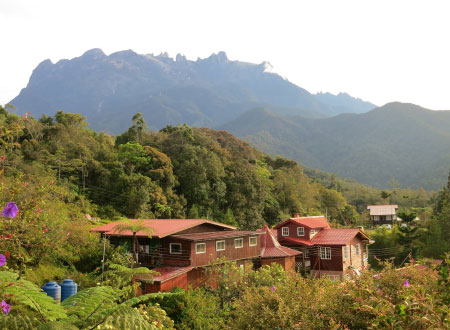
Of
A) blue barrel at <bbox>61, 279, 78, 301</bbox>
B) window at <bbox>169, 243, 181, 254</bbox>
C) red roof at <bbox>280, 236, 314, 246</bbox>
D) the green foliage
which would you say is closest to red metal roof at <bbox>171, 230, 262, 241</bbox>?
window at <bbox>169, 243, 181, 254</bbox>

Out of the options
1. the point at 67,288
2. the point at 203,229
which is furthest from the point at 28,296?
the point at 203,229

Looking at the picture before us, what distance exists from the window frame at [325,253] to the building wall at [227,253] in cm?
718

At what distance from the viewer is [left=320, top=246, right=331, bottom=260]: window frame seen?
32.0 metres

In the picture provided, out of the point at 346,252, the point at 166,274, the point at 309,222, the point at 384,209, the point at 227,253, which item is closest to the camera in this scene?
the point at 166,274

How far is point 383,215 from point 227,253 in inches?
1968

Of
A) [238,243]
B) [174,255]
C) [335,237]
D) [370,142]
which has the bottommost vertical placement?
[335,237]

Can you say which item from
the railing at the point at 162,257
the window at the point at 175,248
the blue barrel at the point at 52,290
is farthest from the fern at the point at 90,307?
the window at the point at 175,248

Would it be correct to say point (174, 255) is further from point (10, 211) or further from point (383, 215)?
point (383, 215)

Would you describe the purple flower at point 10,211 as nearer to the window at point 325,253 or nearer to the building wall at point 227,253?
the building wall at point 227,253

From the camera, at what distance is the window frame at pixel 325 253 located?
31969 millimetres

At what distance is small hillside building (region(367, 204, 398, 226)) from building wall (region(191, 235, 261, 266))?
150ft

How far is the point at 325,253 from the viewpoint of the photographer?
32.1 meters

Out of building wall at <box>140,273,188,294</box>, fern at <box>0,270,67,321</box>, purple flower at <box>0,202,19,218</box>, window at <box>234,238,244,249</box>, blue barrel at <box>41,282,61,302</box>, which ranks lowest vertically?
building wall at <box>140,273,188,294</box>

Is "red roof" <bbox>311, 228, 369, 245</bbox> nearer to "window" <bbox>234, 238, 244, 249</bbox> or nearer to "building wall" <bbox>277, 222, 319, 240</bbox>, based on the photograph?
"building wall" <bbox>277, 222, 319, 240</bbox>
